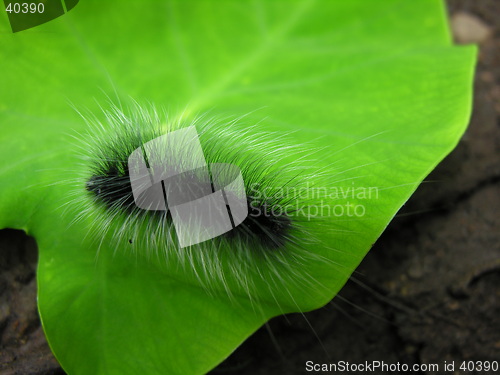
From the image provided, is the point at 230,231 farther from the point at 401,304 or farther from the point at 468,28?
the point at 468,28

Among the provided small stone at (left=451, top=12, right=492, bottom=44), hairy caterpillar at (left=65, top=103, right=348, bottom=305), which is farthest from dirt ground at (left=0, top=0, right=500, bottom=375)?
small stone at (left=451, top=12, right=492, bottom=44)

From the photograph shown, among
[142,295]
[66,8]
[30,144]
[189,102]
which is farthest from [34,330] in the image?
[66,8]

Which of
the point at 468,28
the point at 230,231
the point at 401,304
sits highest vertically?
the point at 468,28

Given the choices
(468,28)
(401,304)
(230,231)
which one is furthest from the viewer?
(468,28)

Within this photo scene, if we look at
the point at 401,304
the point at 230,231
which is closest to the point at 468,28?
the point at 401,304

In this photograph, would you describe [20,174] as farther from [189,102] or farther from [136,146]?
[189,102]

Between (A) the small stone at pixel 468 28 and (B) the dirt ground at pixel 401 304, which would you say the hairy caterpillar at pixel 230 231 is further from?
(A) the small stone at pixel 468 28

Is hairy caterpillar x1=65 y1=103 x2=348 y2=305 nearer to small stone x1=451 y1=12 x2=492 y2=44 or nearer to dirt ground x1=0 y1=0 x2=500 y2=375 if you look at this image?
dirt ground x1=0 y1=0 x2=500 y2=375
